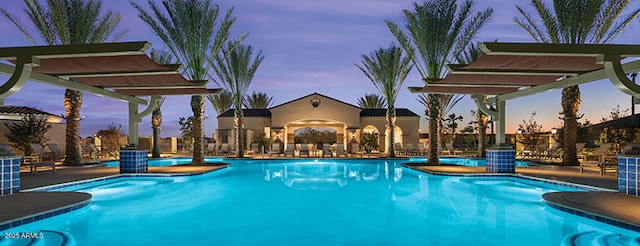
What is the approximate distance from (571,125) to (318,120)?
16254mm

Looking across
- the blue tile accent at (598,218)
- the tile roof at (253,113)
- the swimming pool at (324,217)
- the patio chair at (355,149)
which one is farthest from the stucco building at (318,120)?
the blue tile accent at (598,218)

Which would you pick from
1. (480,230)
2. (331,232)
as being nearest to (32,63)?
(331,232)

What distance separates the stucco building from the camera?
27.6 meters

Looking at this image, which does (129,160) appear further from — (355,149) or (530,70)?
(355,149)

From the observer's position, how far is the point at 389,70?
68.8ft

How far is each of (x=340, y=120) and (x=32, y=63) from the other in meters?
21.2

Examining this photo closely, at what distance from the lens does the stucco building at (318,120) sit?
90.6ft

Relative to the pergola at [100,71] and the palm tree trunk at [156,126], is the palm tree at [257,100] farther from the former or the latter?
the pergola at [100,71]

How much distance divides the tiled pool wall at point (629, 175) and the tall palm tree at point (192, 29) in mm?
13745

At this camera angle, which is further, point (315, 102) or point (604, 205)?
point (315, 102)

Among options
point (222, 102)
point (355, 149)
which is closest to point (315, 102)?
point (355, 149)

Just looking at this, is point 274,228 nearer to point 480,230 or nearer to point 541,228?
point 480,230

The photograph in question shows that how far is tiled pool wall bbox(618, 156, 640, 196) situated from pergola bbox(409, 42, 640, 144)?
124 cm

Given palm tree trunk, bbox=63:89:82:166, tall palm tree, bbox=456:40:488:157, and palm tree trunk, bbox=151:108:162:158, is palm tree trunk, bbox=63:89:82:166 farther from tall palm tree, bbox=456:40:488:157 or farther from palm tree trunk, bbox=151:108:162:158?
tall palm tree, bbox=456:40:488:157
